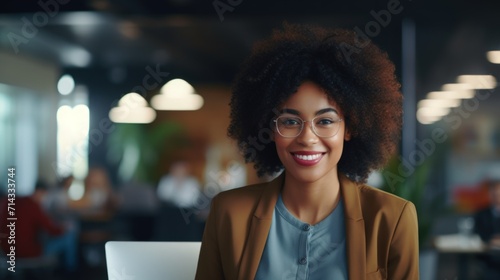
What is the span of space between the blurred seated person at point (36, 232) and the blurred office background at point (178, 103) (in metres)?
0.10

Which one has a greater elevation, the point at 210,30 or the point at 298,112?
the point at 210,30

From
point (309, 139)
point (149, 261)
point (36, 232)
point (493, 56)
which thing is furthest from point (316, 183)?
point (36, 232)

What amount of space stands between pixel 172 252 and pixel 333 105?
607 mm

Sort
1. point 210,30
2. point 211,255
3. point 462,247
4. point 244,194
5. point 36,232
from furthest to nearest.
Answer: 1. point 36,232
2. point 210,30
3. point 462,247
4. point 244,194
5. point 211,255

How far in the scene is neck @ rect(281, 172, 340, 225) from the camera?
6.35 ft

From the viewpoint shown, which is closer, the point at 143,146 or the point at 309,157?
the point at 309,157

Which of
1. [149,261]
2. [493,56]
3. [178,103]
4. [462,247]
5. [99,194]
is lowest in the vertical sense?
[462,247]

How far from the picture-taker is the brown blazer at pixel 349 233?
1.84 metres

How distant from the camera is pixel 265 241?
1.92 metres

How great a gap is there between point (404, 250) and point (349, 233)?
0.16 metres

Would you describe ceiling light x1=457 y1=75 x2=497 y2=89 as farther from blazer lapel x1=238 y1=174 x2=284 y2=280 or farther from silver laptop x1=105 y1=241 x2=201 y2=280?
silver laptop x1=105 y1=241 x2=201 y2=280

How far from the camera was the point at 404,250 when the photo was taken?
72.4 inches

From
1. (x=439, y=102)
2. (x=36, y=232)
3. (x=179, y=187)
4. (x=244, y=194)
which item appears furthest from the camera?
(x=36, y=232)

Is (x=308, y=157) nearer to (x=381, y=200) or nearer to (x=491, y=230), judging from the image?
(x=381, y=200)
